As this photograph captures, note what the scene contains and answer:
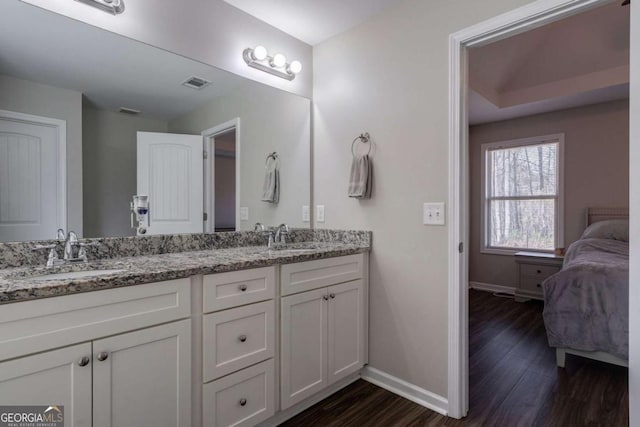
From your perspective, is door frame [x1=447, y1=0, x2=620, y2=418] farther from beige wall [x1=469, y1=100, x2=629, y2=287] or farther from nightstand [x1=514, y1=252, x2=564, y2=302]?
beige wall [x1=469, y1=100, x2=629, y2=287]

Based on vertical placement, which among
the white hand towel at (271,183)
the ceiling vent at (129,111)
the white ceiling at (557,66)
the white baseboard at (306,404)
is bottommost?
the white baseboard at (306,404)

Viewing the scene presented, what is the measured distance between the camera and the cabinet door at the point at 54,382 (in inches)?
39.9

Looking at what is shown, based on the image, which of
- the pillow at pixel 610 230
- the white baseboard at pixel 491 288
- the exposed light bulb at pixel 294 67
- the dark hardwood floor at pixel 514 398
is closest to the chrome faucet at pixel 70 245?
the dark hardwood floor at pixel 514 398

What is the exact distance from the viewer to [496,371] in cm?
236

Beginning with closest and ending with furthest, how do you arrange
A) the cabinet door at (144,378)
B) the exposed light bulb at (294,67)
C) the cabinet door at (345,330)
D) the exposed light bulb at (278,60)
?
the cabinet door at (144,378), the cabinet door at (345,330), the exposed light bulb at (278,60), the exposed light bulb at (294,67)

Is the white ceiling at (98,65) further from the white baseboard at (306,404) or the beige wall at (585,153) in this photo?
the beige wall at (585,153)

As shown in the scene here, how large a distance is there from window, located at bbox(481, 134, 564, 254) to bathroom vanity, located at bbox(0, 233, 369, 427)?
342 cm

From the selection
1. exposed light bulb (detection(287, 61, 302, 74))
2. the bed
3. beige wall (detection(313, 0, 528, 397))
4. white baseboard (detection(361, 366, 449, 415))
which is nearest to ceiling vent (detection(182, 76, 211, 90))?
exposed light bulb (detection(287, 61, 302, 74))

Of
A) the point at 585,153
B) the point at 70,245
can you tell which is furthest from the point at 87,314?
the point at 585,153

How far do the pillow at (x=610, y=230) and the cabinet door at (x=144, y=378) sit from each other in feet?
13.4

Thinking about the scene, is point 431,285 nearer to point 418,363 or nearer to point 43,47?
point 418,363

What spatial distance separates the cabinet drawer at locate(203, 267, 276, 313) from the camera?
145cm

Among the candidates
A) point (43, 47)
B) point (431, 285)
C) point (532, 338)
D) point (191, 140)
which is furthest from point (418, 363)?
point (43, 47)

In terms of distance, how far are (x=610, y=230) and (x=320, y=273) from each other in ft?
11.0
